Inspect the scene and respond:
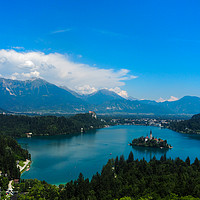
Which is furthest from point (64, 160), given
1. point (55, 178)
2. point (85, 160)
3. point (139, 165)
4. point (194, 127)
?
point (194, 127)

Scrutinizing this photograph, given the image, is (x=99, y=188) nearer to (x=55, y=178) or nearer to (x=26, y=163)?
(x=55, y=178)

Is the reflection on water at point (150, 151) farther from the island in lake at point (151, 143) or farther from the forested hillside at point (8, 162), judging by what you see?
the forested hillside at point (8, 162)

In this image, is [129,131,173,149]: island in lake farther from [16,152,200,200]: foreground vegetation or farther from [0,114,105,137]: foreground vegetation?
Result: [0,114,105,137]: foreground vegetation

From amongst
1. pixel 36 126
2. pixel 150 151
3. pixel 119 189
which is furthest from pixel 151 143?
pixel 36 126

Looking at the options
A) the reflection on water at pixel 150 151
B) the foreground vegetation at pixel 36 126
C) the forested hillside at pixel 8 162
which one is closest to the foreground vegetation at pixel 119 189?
the forested hillside at pixel 8 162

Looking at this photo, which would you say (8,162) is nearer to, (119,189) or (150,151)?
(119,189)

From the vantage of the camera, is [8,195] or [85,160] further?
[85,160]

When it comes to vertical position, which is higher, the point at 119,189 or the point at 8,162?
the point at 8,162

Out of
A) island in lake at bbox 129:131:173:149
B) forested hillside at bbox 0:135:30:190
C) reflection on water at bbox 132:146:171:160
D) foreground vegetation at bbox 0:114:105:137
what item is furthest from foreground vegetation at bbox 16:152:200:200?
foreground vegetation at bbox 0:114:105:137

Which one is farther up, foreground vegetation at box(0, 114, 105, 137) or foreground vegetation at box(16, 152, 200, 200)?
foreground vegetation at box(0, 114, 105, 137)

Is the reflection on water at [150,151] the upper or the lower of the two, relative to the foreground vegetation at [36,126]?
lower

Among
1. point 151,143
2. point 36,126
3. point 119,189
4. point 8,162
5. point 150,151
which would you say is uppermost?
point 36,126
